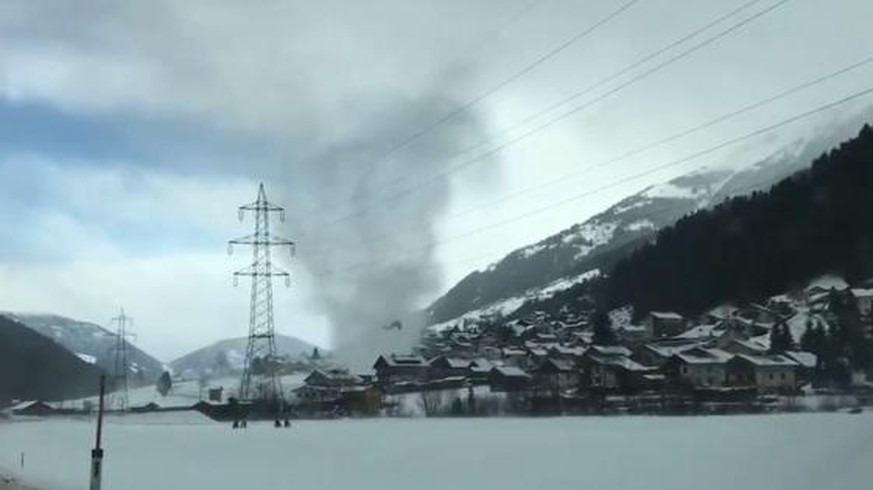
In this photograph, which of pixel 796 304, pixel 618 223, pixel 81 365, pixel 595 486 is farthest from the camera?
pixel 618 223

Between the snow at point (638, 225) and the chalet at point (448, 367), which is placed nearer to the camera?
the chalet at point (448, 367)

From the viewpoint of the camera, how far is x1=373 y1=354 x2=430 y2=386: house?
9381 centimetres

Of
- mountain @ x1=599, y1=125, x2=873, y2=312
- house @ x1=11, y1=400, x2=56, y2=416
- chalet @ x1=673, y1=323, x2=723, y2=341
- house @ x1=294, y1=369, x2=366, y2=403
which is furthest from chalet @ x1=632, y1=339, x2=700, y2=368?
house @ x1=11, y1=400, x2=56, y2=416

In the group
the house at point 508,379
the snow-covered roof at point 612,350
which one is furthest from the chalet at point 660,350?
the house at point 508,379

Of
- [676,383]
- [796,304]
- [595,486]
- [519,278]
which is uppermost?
[519,278]

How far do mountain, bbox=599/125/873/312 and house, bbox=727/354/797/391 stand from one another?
256 inches

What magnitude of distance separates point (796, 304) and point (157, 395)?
103759 millimetres

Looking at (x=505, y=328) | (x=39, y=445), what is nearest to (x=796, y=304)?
(x=505, y=328)

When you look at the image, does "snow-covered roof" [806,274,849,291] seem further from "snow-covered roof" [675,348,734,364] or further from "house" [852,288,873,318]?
"snow-covered roof" [675,348,734,364]

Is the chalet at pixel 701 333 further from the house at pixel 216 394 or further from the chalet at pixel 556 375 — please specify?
the house at pixel 216 394

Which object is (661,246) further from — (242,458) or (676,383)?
(242,458)

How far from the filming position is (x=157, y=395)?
142m

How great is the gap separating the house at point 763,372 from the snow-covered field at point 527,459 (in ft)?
37.9

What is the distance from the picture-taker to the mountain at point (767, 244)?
184 feet
